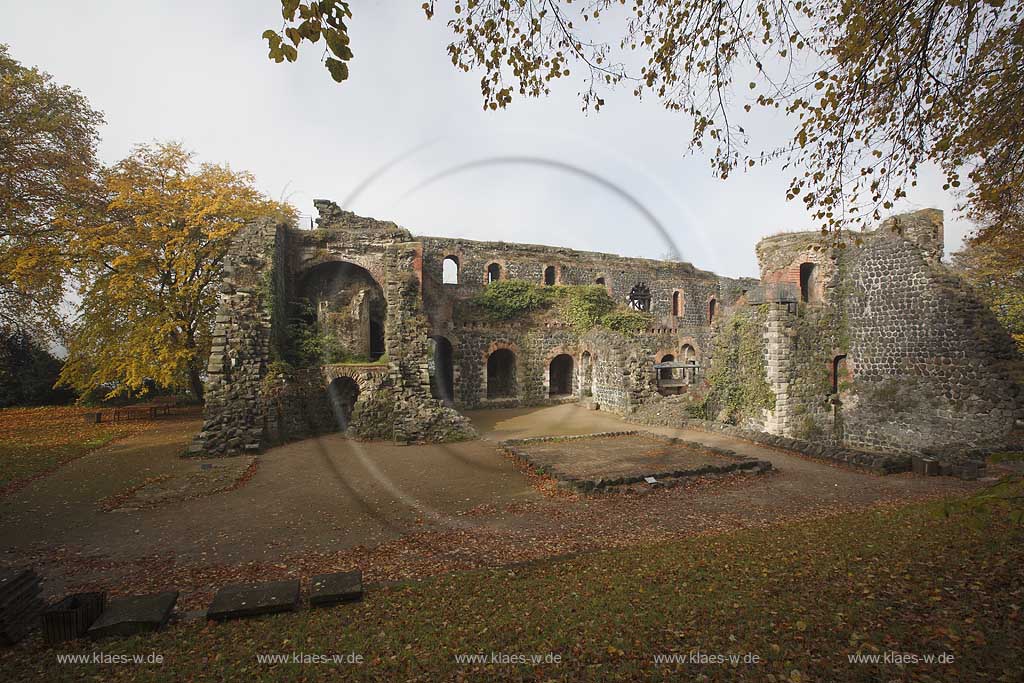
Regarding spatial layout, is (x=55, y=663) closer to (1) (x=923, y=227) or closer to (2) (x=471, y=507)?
(2) (x=471, y=507)

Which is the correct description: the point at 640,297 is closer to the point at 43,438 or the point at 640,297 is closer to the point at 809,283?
the point at 809,283

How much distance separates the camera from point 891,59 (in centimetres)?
525

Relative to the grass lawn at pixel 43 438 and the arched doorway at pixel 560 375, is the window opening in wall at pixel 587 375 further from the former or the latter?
the grass lawn at pixel 43 438

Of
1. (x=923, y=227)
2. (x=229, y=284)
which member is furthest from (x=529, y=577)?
(x=923, y=227)

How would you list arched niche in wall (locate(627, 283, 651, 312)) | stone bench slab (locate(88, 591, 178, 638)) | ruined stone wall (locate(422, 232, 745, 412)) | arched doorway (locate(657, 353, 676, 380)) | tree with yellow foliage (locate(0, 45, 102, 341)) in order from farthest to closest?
1. arched niche in wall (locate(627, 283, 651, 312))
2. arched doorway (locate(657, 353, 676, 380))
3. ruined stone wall (locate(422, 232, 745, 412))
4. tree with yellow foliage (locate(0, 45, 102, 341))
5. stone bench slab (locate(88, 591, 178, 638))

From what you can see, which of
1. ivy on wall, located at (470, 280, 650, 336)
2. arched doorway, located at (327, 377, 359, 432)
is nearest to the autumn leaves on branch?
arched doorway, located at (327, 377, 359, 432)

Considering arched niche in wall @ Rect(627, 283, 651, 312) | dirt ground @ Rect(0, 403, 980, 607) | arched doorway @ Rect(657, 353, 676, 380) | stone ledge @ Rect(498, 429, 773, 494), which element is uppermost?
arched niche in wall @ Rect(627, 283, 651, 312)

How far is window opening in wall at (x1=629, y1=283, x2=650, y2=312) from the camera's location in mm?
29141

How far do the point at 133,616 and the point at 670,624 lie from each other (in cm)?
473

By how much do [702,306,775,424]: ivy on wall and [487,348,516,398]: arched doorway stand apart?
9.06 metres

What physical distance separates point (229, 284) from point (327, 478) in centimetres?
745

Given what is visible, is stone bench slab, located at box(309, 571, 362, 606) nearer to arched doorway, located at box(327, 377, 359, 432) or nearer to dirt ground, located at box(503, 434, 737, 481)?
dirt ground, located at box(503, 434, 737, 481)

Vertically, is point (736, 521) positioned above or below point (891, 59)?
below

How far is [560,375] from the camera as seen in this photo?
24.3 metres
